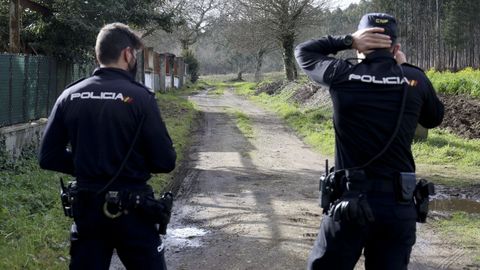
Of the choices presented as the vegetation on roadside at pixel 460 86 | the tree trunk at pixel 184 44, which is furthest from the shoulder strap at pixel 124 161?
the tree trunk at pixel 184 44

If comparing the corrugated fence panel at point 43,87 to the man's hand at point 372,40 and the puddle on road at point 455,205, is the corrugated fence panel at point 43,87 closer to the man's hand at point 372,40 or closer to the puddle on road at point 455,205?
the puddle on road at point 455,205

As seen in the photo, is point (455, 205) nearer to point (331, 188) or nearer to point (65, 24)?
point (331, 188)

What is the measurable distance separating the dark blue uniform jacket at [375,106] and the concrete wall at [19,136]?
8.09 m

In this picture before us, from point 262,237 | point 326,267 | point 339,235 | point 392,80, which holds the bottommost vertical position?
point 262,237

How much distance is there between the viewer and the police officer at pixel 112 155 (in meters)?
3.24

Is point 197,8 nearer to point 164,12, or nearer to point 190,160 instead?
point 164,12

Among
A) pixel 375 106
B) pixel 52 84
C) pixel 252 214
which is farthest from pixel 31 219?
pixel 52 84

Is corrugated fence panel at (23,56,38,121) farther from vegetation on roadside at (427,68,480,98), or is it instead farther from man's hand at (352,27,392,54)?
vegetation on roadside at (427,68,480,98)

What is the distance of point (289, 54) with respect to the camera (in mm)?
36312

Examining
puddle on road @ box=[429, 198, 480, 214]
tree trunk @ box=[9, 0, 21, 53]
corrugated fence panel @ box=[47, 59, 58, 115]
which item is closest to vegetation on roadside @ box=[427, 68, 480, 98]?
puddle on road @ box=[429, 198, 480, 214]

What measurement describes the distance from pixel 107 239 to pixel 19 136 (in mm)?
8307

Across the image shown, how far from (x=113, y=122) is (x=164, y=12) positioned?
1365 centimetres

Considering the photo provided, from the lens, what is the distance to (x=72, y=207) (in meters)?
3.35

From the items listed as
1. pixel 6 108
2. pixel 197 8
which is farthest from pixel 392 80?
pixel 197 8
